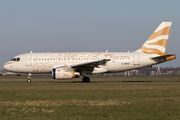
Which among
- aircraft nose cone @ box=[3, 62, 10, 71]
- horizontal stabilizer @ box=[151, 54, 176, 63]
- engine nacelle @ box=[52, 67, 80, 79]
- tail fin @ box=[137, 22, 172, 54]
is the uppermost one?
tail fin @ box=[137, 22, 172, 54]

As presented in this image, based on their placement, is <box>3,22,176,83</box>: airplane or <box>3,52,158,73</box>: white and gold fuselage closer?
<box>3,22,176,83</box>: airplane

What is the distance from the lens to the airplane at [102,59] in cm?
3197

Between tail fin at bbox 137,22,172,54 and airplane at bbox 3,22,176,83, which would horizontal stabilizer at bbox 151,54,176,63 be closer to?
airplane at bbox 3,22,176,83

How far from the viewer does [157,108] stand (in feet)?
37.0

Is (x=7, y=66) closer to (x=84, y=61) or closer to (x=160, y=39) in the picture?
(x=84, y=61)

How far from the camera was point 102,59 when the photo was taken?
32.1 metres

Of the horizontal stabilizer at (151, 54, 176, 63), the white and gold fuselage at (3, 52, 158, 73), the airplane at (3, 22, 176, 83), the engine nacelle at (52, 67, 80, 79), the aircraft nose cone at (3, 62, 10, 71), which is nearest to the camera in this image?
the engine nacelle at (52, 67, 80, 79)

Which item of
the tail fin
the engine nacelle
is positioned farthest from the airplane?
the engine nacelle

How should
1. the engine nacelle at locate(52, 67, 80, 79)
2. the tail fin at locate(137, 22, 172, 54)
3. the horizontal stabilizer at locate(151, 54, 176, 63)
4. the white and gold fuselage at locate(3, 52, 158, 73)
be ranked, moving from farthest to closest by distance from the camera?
the tail fin at locate(137, 22, 172, 54) → the white and gold fuselage at locate(3, 52, 158, 73) → the horizontal stabilizer at locate(151, 54, 176, 63) → the engine nacelle at locate(52, 67, 80, 79)

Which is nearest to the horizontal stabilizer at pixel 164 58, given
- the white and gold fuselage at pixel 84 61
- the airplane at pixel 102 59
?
the airplane at pixel 102 59

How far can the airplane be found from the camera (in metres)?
32.0

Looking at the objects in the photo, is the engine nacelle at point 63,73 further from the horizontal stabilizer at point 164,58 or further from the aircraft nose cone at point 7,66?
the horizontal stabilizer at point 164,58

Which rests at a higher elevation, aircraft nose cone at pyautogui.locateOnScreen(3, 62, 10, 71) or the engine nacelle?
aircraft nose cone at pyautogui.locateOnScreen(3, 62, 10, 71)

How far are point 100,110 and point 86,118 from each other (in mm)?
1720
